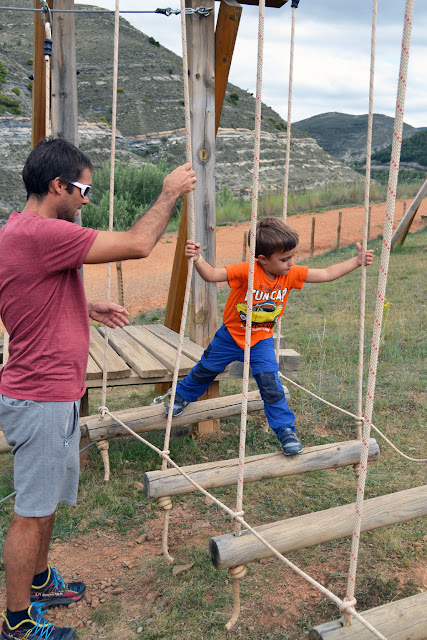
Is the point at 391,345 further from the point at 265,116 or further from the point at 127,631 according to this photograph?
the point at 265,116

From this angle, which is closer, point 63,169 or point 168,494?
point 63,169

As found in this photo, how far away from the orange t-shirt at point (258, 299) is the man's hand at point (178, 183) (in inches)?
33.7

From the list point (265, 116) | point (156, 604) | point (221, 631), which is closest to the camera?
point (221, 631)

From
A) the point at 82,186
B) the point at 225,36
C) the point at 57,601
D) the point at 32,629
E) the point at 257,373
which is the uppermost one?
the point at 225,36

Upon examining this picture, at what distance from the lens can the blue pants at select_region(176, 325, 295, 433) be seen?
308 cm

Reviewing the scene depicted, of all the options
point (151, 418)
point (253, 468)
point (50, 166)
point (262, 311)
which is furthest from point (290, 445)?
point (50, 166)

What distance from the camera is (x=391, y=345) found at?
613 centimetres

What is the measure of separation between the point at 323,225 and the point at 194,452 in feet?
50.5

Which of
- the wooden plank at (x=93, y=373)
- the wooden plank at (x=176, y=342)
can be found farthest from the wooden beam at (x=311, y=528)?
the wooden plank at (x=176, y=342)

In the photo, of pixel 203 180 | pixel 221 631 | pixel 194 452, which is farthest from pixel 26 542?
pixel 203 180

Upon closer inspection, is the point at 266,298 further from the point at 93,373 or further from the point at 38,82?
the point at 38,82

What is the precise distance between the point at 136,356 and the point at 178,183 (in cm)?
195

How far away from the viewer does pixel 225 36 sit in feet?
12.6

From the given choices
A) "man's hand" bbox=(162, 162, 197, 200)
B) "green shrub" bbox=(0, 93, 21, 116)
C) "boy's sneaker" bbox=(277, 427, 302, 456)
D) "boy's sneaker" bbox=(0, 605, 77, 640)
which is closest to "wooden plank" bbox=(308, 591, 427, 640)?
"boy's sneaker" bbox=(277, 427, 302, 456)
